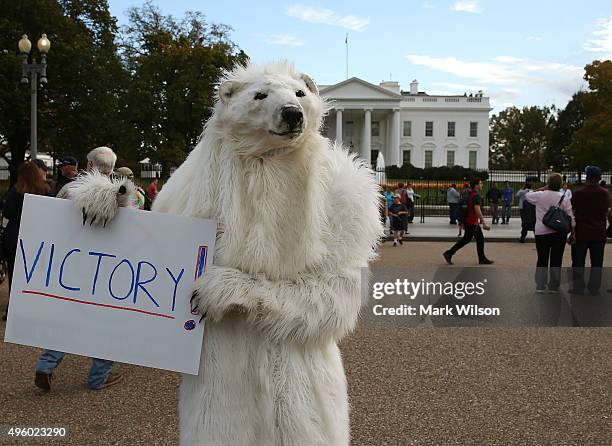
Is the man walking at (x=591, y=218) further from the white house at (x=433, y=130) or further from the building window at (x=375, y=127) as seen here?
the building window at (x=375, y=127)

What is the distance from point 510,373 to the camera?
5.10 m

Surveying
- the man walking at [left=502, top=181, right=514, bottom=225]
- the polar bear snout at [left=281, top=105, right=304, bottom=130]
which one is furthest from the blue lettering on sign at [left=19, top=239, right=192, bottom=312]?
the man walking at [left=502, top=181, right=514, bottom=225]

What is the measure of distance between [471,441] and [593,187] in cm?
570

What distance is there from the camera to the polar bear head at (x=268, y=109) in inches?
78.2

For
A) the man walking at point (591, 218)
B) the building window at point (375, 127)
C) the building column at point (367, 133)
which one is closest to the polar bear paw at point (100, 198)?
the man walking at point (591, 218)

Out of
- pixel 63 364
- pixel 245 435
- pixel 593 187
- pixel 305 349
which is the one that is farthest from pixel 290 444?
pixel 593 187

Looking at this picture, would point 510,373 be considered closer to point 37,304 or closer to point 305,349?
point 305,349

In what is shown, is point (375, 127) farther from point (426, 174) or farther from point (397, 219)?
point (397, 219)

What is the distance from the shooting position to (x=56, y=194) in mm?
5281

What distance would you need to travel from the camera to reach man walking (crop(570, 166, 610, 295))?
816cm

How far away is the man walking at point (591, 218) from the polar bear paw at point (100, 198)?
7.48 meters

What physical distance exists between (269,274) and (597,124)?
44.6 m

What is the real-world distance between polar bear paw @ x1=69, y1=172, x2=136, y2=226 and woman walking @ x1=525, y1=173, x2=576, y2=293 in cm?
733

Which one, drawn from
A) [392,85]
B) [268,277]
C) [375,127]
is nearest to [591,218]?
[268,277]
